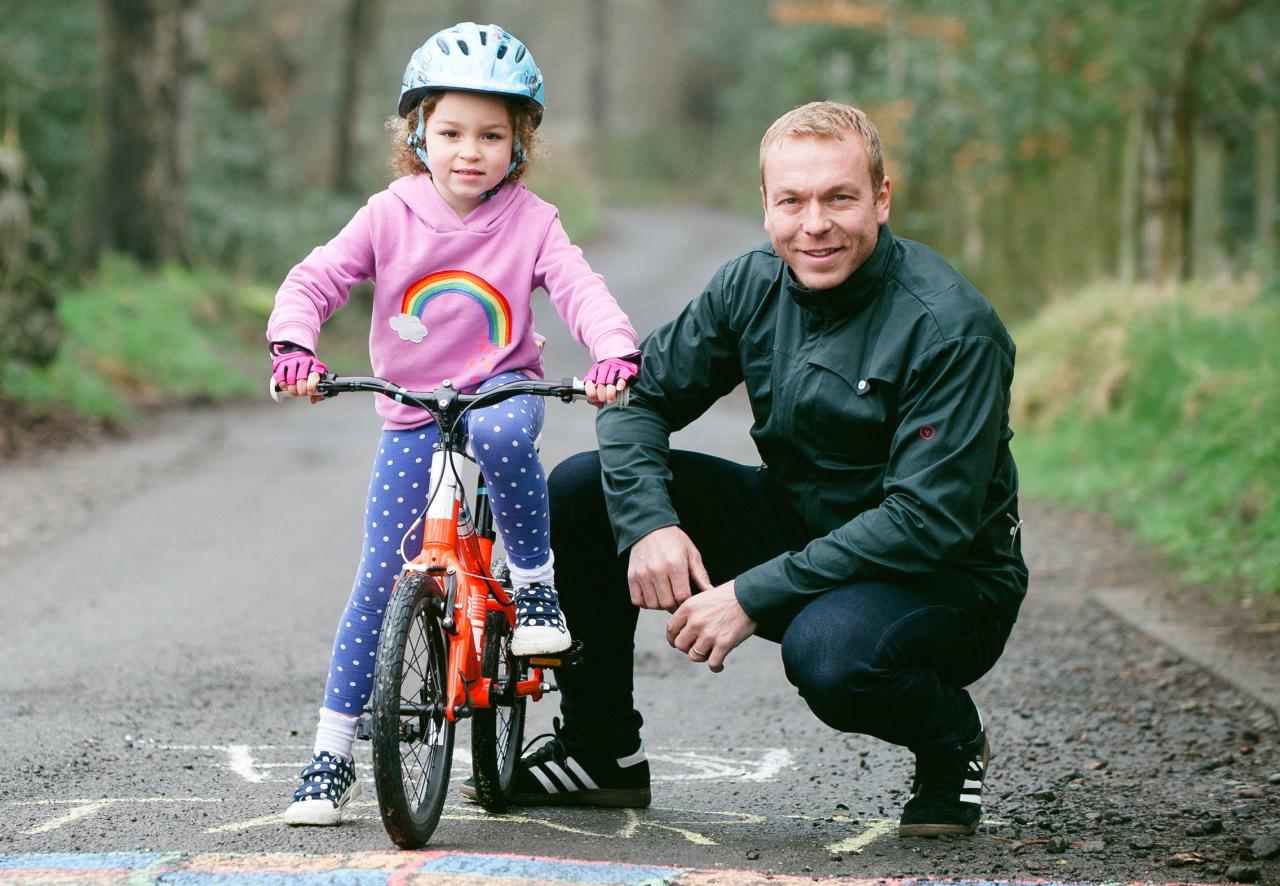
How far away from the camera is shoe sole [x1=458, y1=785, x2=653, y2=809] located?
4.24m

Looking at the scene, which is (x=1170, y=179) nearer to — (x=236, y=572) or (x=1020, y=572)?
(x=236, y=572)

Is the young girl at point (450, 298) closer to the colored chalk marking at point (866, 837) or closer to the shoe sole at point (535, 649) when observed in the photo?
the shoe sole at point (535, 649)

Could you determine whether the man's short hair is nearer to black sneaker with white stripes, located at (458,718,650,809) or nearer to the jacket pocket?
the jacket pocket

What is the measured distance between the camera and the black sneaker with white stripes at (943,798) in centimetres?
386

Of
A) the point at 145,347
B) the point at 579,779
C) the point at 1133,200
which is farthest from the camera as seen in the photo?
the point at 1133,200

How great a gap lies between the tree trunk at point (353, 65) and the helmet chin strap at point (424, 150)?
23220 mm

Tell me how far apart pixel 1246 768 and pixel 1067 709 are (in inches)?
37.3

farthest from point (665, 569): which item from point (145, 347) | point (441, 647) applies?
point (145, 347)

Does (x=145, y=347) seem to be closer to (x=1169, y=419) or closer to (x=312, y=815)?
(x=1169, y=419)

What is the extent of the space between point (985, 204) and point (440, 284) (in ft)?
52.9

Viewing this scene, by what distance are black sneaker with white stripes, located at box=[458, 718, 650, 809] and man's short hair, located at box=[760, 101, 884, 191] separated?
157cm

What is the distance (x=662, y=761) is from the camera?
196 inches

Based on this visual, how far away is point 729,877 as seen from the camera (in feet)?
10.7

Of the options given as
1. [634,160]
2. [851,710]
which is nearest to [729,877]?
[851,710]
